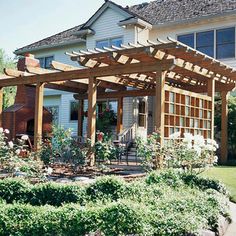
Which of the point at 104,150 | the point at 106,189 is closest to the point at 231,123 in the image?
the point at 104,150

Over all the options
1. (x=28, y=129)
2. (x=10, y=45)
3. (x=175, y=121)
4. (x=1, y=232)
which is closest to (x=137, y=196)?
(x=1, y=232)

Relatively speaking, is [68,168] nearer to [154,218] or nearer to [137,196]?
[137,196]

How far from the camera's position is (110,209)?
5.02 metres

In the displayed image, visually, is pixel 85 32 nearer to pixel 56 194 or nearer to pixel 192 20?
pixel 192 20

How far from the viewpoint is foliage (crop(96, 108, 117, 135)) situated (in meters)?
19.4

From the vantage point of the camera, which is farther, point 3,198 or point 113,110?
point 113,110

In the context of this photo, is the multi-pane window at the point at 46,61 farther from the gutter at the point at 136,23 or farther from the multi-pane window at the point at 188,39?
the multi-pane window at the point at 188,39

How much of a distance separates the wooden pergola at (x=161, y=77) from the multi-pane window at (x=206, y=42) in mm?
2891

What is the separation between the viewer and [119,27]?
19984 millimetres

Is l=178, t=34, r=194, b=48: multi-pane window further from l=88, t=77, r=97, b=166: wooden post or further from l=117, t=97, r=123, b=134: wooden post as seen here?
l=88, t=77, r=97, b=166: wooden post

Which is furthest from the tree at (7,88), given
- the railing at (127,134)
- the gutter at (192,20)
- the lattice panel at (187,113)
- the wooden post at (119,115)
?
the lattice panel at (187,113)

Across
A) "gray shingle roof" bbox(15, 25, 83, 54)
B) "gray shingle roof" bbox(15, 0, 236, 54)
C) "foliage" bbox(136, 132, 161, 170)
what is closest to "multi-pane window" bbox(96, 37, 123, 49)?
"gray shingle roof" bbox(15, 0, 236, 54)

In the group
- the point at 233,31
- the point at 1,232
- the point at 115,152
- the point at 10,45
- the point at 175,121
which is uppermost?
the point at 10,45

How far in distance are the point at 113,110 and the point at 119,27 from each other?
14.4ft
